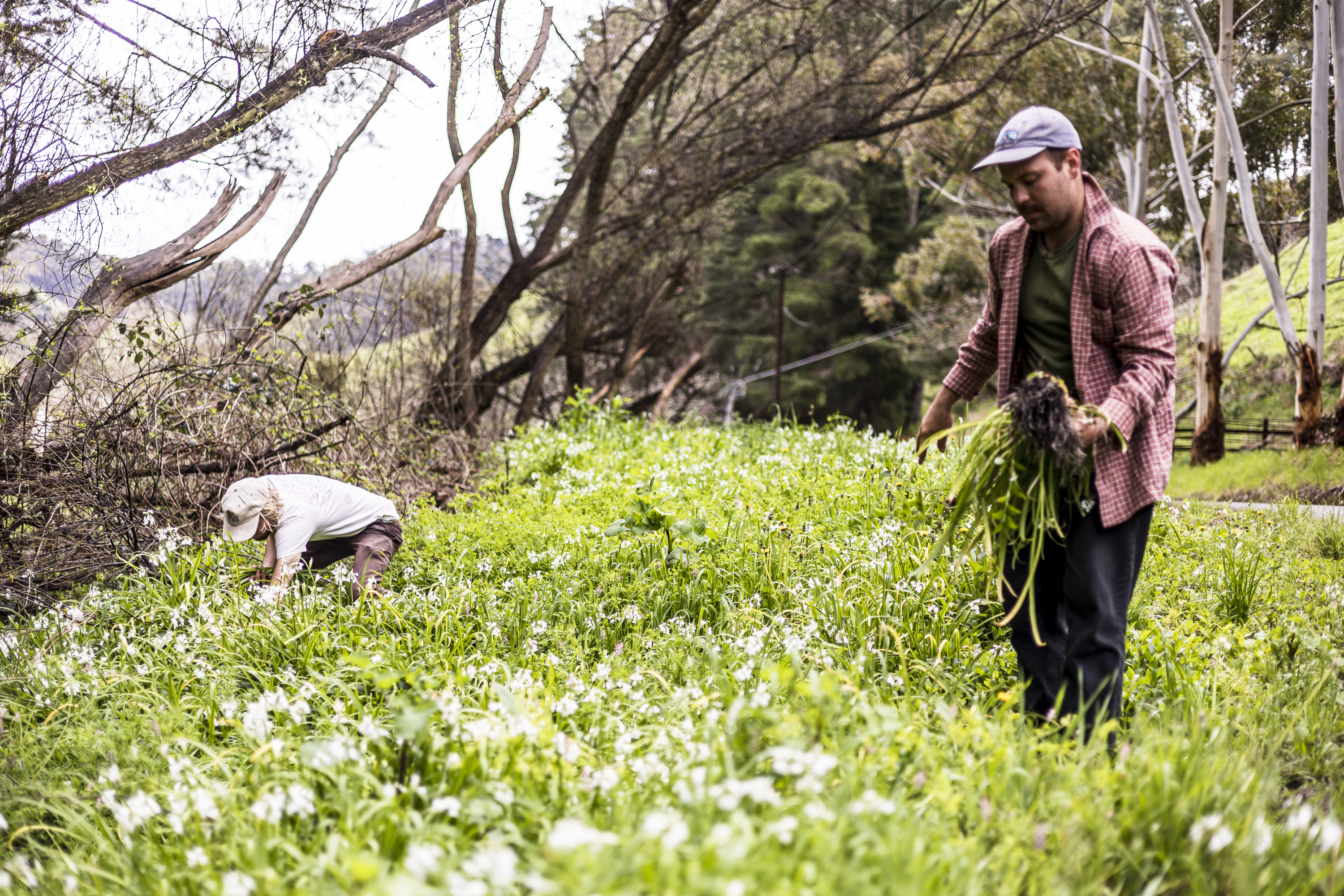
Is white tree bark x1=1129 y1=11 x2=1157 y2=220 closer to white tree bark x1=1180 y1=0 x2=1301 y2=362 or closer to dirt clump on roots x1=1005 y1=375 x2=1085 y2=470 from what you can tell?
white tree bark x1=1180 y1=0 x2=1301 y2=362

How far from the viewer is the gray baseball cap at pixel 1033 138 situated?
111 inches

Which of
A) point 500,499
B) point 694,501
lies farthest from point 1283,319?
point 500,499

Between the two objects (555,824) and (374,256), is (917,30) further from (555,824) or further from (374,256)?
(555,824)

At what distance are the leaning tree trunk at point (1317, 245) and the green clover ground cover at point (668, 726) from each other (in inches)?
297

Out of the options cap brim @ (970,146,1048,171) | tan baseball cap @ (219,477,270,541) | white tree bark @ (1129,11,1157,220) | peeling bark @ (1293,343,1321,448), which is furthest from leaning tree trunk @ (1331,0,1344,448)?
tan baseball cap @ (219,477,270,541)

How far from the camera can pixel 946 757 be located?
252cm

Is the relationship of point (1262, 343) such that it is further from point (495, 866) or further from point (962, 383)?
point (495, 866)

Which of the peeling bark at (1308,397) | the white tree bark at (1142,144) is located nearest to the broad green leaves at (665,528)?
the peeling bark at (1308,397)

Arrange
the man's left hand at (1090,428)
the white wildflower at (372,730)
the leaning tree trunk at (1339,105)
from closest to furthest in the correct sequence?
1. the white wildflower at (372,730)
2. the man's left hand at (1090,428)
3. the leaning tree trunk at (1339,105)

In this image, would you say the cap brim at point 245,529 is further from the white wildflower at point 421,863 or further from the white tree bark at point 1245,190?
the white tree bark at point 1245,190

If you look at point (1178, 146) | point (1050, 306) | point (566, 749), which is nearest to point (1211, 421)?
point (1178, 146)

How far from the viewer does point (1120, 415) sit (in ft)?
Answer: 8.98

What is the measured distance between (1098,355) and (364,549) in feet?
14.0

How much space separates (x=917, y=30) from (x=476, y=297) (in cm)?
864
